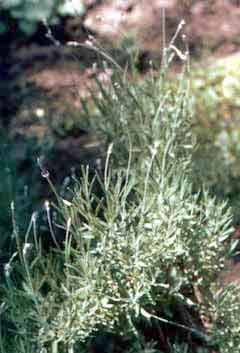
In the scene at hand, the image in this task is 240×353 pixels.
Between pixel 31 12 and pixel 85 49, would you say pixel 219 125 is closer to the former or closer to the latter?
pixel 85 49

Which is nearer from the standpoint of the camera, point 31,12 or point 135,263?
point 135,263

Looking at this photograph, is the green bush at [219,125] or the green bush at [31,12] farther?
the green bush at [31,12]

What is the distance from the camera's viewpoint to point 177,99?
306cm

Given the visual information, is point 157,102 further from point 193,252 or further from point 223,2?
point 223,2

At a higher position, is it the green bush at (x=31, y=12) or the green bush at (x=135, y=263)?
the green bush at (x=31, y=12)

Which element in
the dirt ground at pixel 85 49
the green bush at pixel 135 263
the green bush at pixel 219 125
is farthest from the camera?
the dirt ground at pixel 85 49

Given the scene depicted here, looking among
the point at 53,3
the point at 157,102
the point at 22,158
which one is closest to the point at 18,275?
the point at 157,102

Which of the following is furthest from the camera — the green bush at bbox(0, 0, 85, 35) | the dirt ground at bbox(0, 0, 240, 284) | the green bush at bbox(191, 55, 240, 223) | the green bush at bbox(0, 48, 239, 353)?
the green bush at bbox(0, 0, 85, 35)

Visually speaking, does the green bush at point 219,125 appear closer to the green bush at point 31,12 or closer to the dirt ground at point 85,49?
the dirt ground at point 85,49

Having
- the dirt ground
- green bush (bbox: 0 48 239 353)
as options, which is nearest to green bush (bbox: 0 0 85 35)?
the dirt ground

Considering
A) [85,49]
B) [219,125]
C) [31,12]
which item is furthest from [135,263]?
[31,12]

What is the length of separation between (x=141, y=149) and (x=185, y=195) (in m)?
0.38

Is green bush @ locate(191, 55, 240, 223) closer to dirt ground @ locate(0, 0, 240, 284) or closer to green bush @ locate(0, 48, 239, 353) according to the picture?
dirt ground @ locate(0, 0, 240, 284)

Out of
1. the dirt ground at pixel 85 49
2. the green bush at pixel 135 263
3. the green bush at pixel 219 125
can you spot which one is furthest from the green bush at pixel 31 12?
the green bush at pixel 135 263
